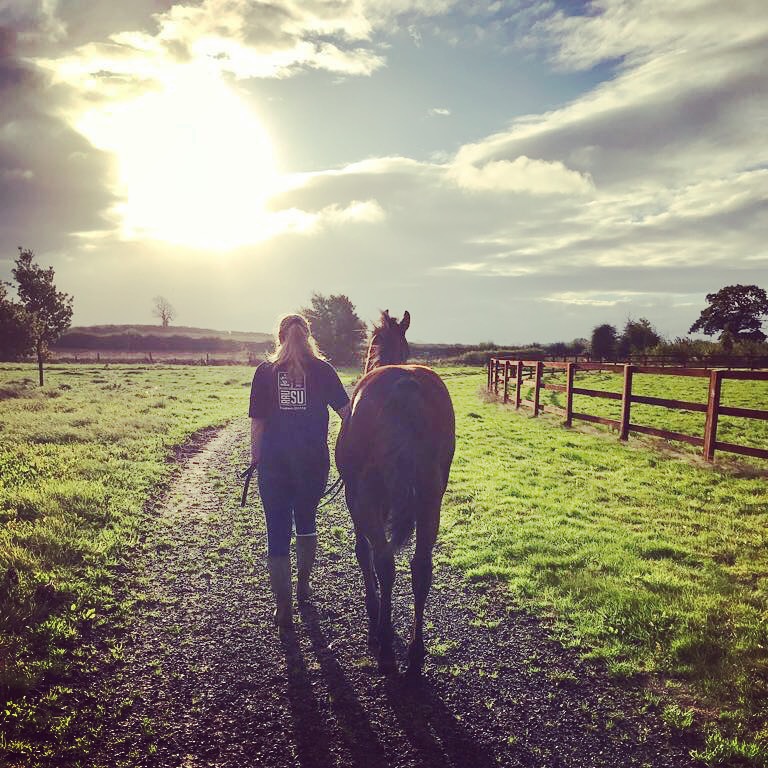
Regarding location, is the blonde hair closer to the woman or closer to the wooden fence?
the woman

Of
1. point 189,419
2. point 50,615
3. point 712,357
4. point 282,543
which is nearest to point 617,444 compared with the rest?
point 282,543

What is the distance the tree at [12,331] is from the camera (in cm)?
2928

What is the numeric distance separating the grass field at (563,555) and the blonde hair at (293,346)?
2.54m

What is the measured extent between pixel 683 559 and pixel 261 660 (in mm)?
4401

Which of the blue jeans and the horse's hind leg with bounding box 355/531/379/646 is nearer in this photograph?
the horse's hind leg with bounding box 355/531/379/646

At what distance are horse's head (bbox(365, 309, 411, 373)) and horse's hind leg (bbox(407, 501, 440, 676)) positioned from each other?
6.07ft

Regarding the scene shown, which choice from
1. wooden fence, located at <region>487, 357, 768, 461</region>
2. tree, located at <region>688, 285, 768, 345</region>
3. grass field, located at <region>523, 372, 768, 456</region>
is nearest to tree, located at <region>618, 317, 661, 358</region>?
tree, located at <region>688, 285, 768, 345</region>

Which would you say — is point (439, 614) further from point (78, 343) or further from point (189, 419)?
point (78, 343)

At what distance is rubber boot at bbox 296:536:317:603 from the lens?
14.5 ft

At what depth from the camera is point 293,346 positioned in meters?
4.18

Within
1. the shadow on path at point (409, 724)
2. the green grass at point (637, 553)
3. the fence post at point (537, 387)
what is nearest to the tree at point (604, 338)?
the fence post at point (537, 387)

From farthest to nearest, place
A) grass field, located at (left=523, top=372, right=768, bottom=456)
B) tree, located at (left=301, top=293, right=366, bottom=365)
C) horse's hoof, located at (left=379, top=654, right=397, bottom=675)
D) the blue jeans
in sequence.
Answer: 1. tree, located at (left=301, top=293, right=366, bottom=365)
2. grass field, located at (left=523, top=372, right=768, bottom=456)
3. the blue jeans
4. horse's hoof, located at (left=379, top=654, right=397, bottom=675)

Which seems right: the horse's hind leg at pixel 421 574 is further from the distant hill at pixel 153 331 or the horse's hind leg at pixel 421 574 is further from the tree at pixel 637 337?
the distant hill at pixel 153 331

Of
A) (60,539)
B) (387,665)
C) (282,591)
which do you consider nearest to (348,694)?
(387,665)
